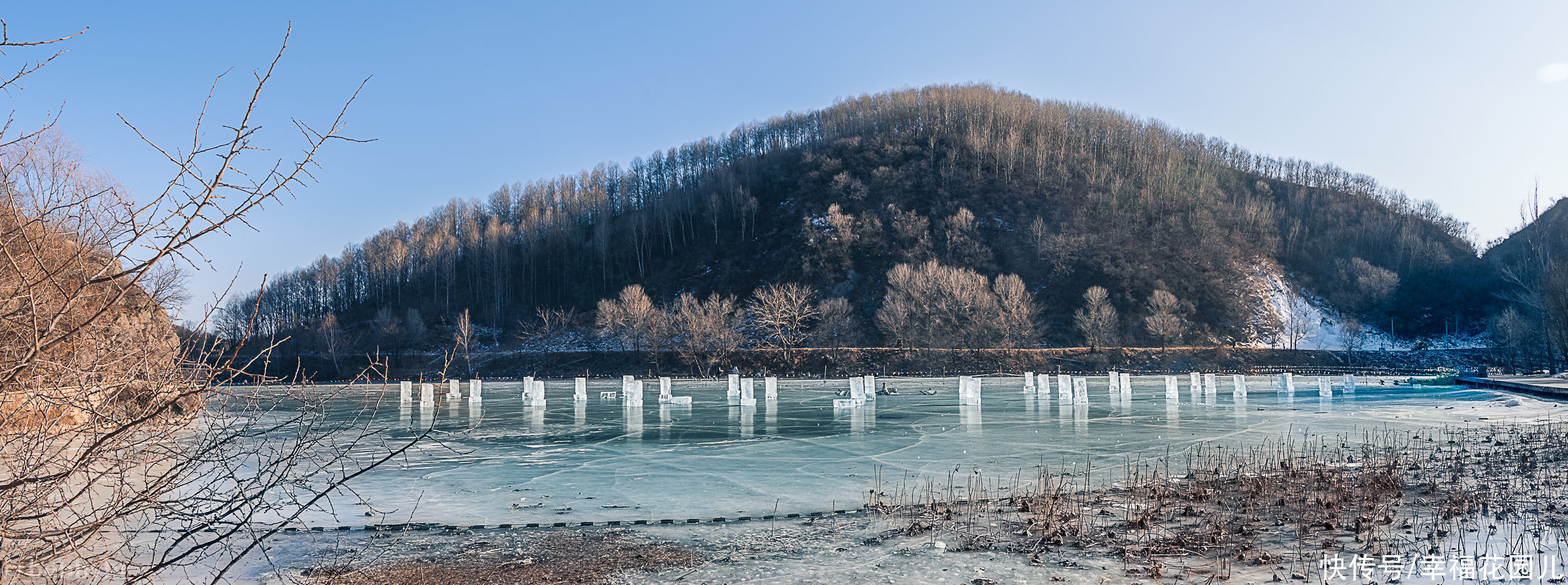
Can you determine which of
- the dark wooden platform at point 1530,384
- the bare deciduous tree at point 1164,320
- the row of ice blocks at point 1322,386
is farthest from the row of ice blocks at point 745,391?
the bare deciduous tree at point 1164,320

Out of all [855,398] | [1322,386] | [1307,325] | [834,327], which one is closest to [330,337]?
[834,327]

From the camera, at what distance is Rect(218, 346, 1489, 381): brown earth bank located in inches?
2793

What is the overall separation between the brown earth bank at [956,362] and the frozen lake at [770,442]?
32782mm

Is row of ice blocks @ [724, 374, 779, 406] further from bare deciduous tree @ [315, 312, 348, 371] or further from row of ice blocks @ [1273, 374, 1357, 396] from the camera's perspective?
bare deciduous tree @ [315, 312, 348, 371]

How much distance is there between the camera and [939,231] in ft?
354

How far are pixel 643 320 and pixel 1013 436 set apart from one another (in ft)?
193

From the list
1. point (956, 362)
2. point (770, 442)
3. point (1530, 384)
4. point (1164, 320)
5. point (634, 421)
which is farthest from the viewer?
point (1164, 320)

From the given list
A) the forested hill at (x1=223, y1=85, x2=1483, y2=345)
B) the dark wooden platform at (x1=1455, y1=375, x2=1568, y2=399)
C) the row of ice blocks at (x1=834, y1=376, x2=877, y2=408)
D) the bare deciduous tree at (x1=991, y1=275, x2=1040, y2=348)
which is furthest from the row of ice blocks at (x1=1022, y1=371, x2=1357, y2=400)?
the forested hill at (x1=223, y1=85, x2=1483, y2=345)

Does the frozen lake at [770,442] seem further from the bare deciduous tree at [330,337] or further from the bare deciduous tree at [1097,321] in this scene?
the bare deciduous tree at [330,337]

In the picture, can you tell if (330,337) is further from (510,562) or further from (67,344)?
(67,344)

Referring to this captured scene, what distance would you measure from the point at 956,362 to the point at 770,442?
5327cm

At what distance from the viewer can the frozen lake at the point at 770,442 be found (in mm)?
12398

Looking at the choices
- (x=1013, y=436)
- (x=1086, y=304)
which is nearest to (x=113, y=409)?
(x=1013, y=436)

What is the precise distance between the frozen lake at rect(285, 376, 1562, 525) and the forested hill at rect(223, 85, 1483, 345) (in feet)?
176
